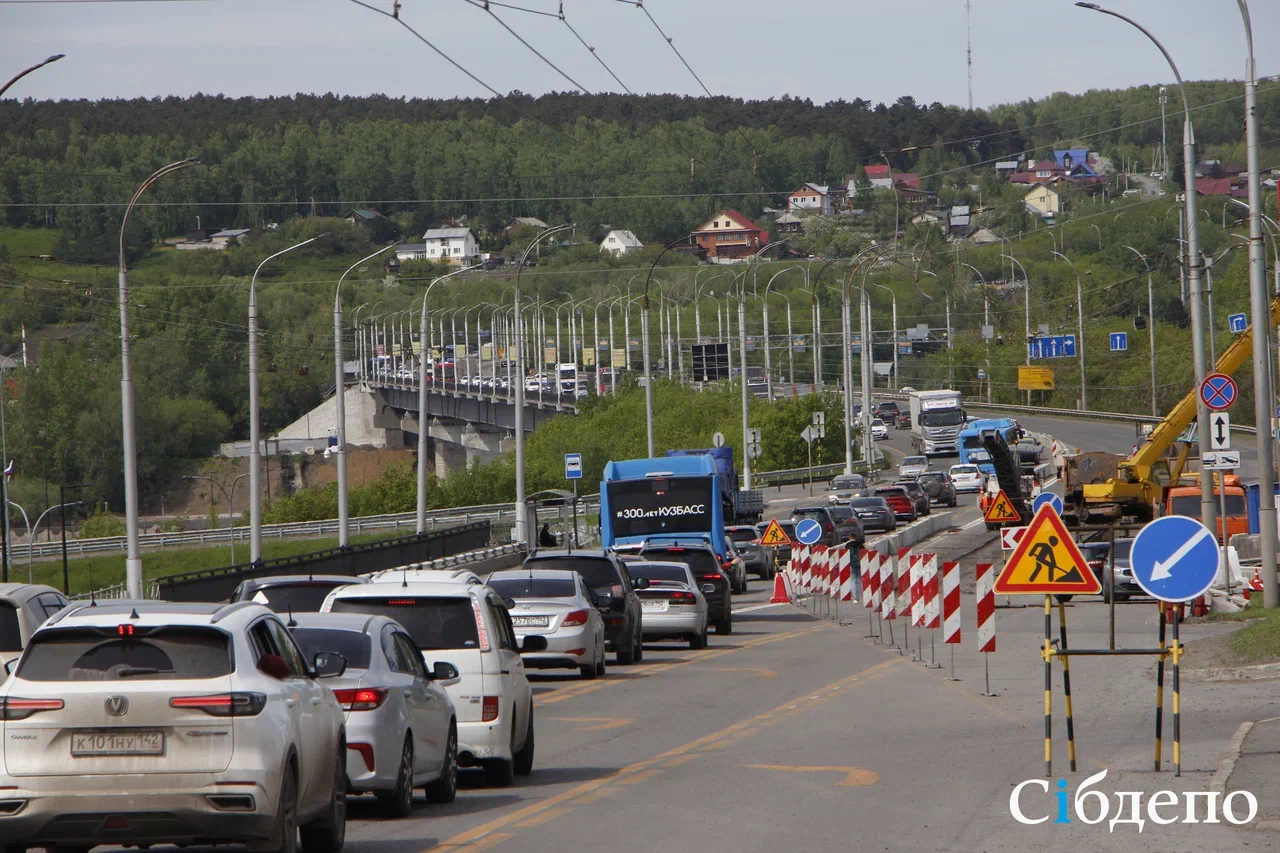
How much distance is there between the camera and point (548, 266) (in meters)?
198

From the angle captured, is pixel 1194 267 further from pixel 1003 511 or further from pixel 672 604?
Answer: pixel 672 604

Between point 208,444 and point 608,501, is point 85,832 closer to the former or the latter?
point 608,501

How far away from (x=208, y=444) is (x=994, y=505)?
11584cm

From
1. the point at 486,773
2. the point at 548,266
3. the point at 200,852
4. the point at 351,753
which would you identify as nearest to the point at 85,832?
the point at 200,852

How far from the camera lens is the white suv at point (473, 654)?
14.1 meters

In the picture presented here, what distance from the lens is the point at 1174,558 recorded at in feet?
41.9

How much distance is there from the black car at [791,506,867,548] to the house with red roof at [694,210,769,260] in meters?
122

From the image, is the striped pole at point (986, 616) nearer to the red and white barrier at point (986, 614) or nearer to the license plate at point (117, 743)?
the red and white barrier at point (986, 614)

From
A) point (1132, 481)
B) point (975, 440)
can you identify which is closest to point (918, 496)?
point (975, 440)

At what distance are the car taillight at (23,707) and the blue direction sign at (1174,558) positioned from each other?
7.18 meters

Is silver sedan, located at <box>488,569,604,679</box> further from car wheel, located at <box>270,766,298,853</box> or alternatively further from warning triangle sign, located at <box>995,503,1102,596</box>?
car wheel, located at <box>270,766,298,853</box>

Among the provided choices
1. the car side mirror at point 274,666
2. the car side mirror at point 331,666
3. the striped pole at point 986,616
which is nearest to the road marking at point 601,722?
the striped pole at point 986,616

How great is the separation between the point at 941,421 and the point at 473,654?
3369 inches

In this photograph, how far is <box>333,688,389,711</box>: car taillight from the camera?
11836mm
